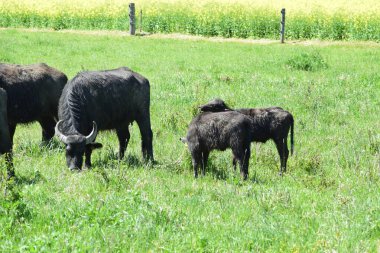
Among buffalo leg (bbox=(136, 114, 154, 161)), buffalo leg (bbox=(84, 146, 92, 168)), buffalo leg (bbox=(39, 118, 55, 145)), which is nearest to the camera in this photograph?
buffalo leg (bbox=(84, 146, 92, 168))

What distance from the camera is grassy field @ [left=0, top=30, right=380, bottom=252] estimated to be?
21.6 feet

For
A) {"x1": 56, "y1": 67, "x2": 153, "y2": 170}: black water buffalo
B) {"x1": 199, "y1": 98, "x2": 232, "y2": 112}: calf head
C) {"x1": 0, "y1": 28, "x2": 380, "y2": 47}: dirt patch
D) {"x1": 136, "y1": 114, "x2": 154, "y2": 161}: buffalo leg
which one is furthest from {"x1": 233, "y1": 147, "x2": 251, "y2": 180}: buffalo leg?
{"x1": 0, "y1": 28, "x2": 380, "y2": 47}: dirt patch

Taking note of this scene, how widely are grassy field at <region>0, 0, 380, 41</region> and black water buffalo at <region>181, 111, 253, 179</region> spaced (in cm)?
2411

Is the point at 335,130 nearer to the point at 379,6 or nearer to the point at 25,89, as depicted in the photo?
the point at 25,89

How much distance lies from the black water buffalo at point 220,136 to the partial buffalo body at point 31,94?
3349 millimetres

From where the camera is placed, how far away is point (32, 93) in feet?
39.7

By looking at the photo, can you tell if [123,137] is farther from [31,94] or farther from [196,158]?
[196,158]

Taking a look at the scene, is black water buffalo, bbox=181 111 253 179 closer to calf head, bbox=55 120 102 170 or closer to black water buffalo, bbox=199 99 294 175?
black water buffalo, bbox=199 99 294 175

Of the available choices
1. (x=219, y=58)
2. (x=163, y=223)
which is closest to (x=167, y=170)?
(x=163, y=223)

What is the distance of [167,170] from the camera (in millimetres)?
10320

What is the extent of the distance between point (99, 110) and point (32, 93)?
1739 mm

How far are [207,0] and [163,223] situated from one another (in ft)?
128

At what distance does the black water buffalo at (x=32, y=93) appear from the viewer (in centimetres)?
1180

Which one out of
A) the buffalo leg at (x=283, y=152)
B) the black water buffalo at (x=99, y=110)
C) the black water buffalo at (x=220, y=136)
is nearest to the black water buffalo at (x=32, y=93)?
the black water buffalo at (x=99, y=110)
